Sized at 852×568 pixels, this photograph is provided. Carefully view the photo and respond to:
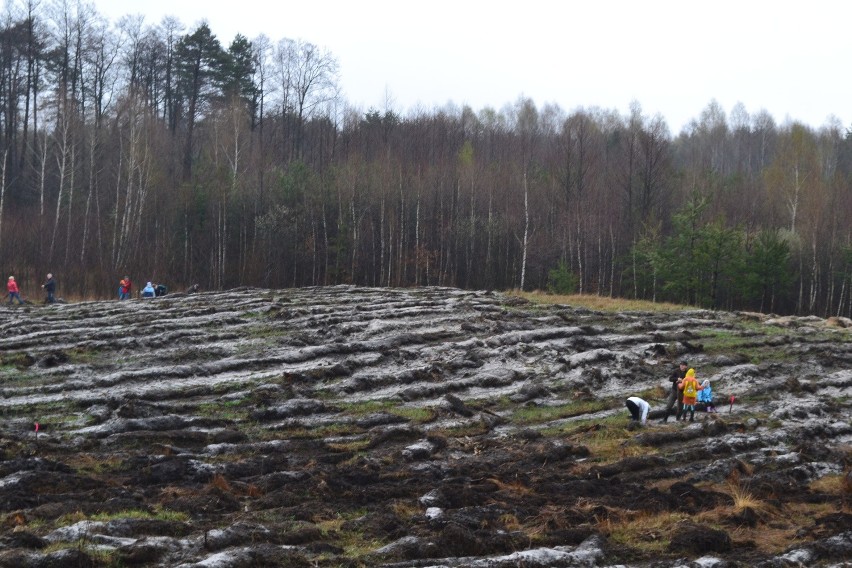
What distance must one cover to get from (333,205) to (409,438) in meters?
47.0

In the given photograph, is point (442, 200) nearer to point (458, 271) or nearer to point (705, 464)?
point (458, 271)

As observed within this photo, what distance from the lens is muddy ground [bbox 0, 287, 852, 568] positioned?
14.8m

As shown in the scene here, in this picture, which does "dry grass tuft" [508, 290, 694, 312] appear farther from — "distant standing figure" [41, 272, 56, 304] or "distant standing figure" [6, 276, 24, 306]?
"distant standing figure" [6, 276, 24, 306]

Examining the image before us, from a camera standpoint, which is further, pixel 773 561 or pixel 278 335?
pixel 278 335

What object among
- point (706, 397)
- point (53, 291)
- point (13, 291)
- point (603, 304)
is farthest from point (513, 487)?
point (53, 291)

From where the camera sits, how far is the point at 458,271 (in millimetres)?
67750

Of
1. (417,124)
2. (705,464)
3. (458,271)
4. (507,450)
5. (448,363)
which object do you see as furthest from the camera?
(417,124)

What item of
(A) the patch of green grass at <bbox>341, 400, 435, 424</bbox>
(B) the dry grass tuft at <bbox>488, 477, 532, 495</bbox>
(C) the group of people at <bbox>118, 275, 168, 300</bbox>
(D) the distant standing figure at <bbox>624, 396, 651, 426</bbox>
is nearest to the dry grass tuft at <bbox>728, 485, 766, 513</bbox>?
(B) the dry grass tuft at <bbox>488, 477, 532, 495</bbox>

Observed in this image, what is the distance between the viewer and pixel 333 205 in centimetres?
6831

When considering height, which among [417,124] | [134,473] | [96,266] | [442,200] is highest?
[417,124]

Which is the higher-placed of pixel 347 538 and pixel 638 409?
pixel 638 409

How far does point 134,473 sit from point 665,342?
2142cm

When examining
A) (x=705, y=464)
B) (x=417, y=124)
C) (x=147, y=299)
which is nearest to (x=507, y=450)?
(x=705, y=464)

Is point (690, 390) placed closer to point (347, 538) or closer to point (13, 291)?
point (347, 538)
